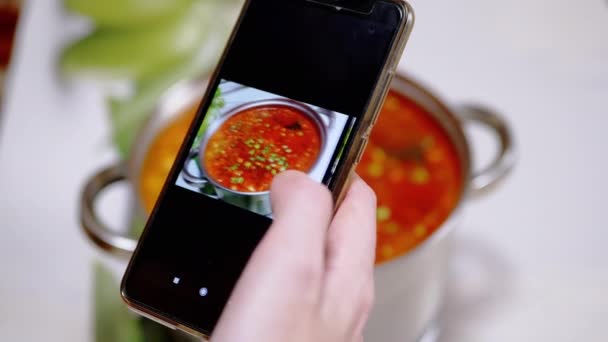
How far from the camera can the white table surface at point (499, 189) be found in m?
0.63

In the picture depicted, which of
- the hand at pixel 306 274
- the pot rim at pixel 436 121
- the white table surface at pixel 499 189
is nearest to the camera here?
the hand at pixel 306 274

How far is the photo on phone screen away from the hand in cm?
3

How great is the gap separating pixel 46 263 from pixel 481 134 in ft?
1.69

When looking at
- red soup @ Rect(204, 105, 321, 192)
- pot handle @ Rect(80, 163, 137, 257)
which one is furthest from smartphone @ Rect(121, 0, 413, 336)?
pot handle @ Rect(80, 163, 137, 257)

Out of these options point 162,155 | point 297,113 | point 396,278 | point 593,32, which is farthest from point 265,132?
point 593,32

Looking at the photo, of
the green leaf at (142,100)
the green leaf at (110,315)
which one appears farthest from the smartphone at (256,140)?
the green leaf at (142,100)

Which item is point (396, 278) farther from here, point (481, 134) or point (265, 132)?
point (481, 134)

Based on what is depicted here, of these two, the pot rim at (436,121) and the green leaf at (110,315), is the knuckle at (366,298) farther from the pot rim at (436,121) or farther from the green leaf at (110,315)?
the green leaf at (110,315)

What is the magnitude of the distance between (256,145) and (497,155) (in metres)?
0.31

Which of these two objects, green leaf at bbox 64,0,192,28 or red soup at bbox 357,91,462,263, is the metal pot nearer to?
red soup at bbox 357,91,462,263

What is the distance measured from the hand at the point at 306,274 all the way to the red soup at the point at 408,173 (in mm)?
222

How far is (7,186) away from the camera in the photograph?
29.0 inches

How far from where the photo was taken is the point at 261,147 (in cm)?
38

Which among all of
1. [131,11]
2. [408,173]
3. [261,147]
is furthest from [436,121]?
[131,11]
